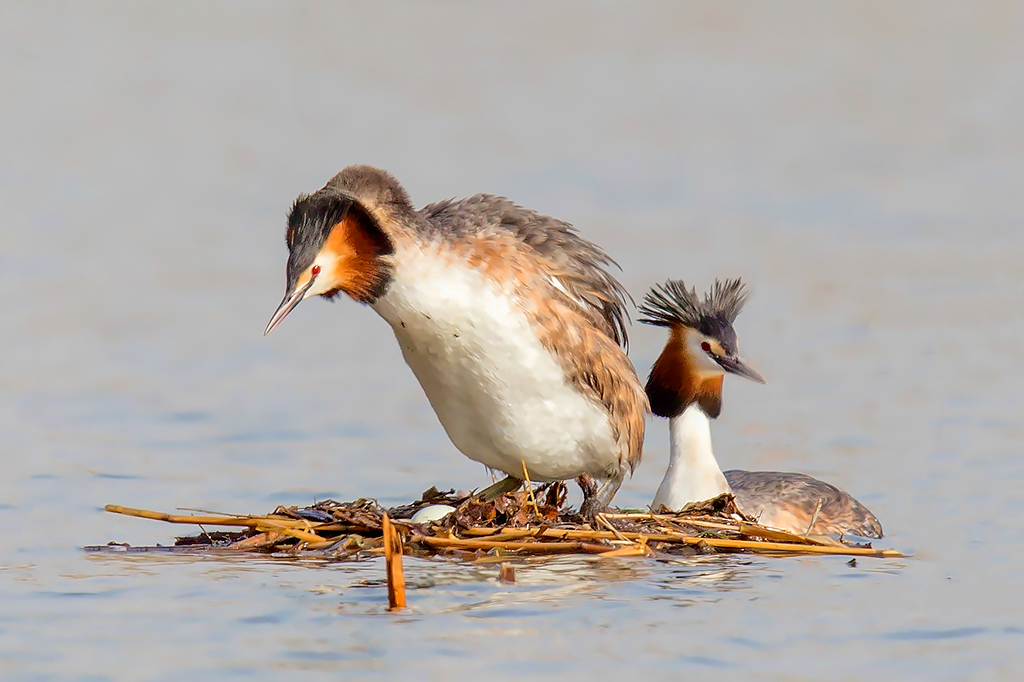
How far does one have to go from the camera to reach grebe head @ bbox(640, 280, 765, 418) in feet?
32.8

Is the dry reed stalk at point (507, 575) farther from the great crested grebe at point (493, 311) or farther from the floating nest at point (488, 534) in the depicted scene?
the great crested grebe at point (493, 311)

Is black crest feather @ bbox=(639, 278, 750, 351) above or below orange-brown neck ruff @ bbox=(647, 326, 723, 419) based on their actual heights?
above

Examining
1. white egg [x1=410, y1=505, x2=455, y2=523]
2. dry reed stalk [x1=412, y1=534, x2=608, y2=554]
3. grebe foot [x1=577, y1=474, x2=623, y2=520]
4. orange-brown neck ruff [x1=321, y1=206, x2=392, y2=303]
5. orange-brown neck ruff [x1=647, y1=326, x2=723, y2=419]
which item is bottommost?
dry reed stalk [x1=412, y1=534, x2=608, y2=554]

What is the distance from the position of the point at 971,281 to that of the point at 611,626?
31.3 feet

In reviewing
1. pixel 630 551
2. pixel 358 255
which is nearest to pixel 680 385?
pixel 630 551

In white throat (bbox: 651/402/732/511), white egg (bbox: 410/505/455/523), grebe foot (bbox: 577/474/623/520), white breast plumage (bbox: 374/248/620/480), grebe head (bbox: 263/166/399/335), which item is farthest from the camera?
white throat (bbox: 651/402/732/511)

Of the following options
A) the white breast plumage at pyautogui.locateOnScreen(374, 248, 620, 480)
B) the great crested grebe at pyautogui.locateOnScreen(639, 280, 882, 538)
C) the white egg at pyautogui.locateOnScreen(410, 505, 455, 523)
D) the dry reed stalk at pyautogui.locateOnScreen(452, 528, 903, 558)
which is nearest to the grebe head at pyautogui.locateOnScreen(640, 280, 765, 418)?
the great crested grebe at pyautogui.locateOnScreen(639, 280, 882, 538)

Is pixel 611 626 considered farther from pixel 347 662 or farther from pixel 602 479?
pixel 602 479

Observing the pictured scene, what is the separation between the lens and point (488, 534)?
27.4ft

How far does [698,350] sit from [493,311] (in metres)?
2.38

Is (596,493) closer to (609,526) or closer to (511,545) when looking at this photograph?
(609,526)

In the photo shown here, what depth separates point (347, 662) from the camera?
662cm

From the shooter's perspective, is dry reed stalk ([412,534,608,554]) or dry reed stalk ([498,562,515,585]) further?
dry reed stalk ([412,534,608,554])

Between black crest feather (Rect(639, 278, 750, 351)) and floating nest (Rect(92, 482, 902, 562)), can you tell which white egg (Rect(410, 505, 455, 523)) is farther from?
black crest feather (Rect(639, 278, 750, 351))
